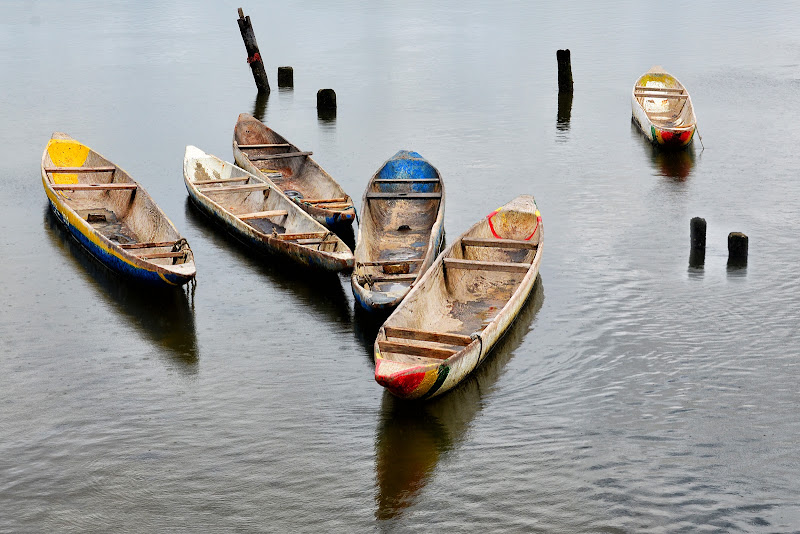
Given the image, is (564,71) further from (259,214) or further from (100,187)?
(100,187)

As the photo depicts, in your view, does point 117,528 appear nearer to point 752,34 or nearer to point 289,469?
point 289,469

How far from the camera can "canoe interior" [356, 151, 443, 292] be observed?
1656cm

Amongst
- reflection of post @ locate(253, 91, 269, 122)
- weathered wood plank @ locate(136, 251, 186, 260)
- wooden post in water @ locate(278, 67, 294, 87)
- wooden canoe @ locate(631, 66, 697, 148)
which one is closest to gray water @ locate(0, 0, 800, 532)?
reflection of post @ locate(253, 91, 269, 122)

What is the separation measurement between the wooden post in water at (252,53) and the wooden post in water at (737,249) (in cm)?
2092

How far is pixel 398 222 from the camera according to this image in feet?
64.4

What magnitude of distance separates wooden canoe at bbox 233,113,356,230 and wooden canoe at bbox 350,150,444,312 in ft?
2.56

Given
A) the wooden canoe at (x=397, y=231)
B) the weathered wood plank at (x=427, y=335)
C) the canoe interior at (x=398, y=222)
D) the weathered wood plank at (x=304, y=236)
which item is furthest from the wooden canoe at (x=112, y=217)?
the weathered wood plank at (x=427, y=335)

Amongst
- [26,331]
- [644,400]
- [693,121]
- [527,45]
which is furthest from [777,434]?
[527,45]

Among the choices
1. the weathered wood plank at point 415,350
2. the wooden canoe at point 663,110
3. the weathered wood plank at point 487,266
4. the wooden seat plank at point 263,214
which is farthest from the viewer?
the wooden canoe at point 663,110

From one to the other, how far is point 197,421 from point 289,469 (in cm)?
183

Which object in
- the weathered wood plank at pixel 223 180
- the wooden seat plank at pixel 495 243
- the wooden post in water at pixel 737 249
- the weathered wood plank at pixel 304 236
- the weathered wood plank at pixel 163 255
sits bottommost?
the wooden post in water at pixel 737 249

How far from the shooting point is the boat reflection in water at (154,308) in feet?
50.3

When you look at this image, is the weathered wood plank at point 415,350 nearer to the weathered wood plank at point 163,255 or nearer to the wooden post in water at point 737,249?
the weathered wood plank at point 163,255

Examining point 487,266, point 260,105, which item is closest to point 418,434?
point 487,266
